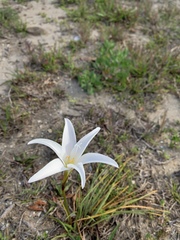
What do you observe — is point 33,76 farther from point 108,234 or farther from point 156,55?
point 108,234

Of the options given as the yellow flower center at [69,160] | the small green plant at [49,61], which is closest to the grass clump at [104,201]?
the yellow flower center at [69,160]

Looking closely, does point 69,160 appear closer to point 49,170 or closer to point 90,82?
point 49,170

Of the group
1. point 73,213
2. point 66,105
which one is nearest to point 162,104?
point 66,105

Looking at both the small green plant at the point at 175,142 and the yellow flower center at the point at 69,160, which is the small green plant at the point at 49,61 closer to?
the small green plant at the point at 175,142

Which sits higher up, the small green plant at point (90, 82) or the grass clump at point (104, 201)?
the small green plant at point (90, 82)

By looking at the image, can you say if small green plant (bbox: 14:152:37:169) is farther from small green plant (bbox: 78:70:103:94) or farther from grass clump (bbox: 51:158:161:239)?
small green plant (bbox: 78:70:103:94)
